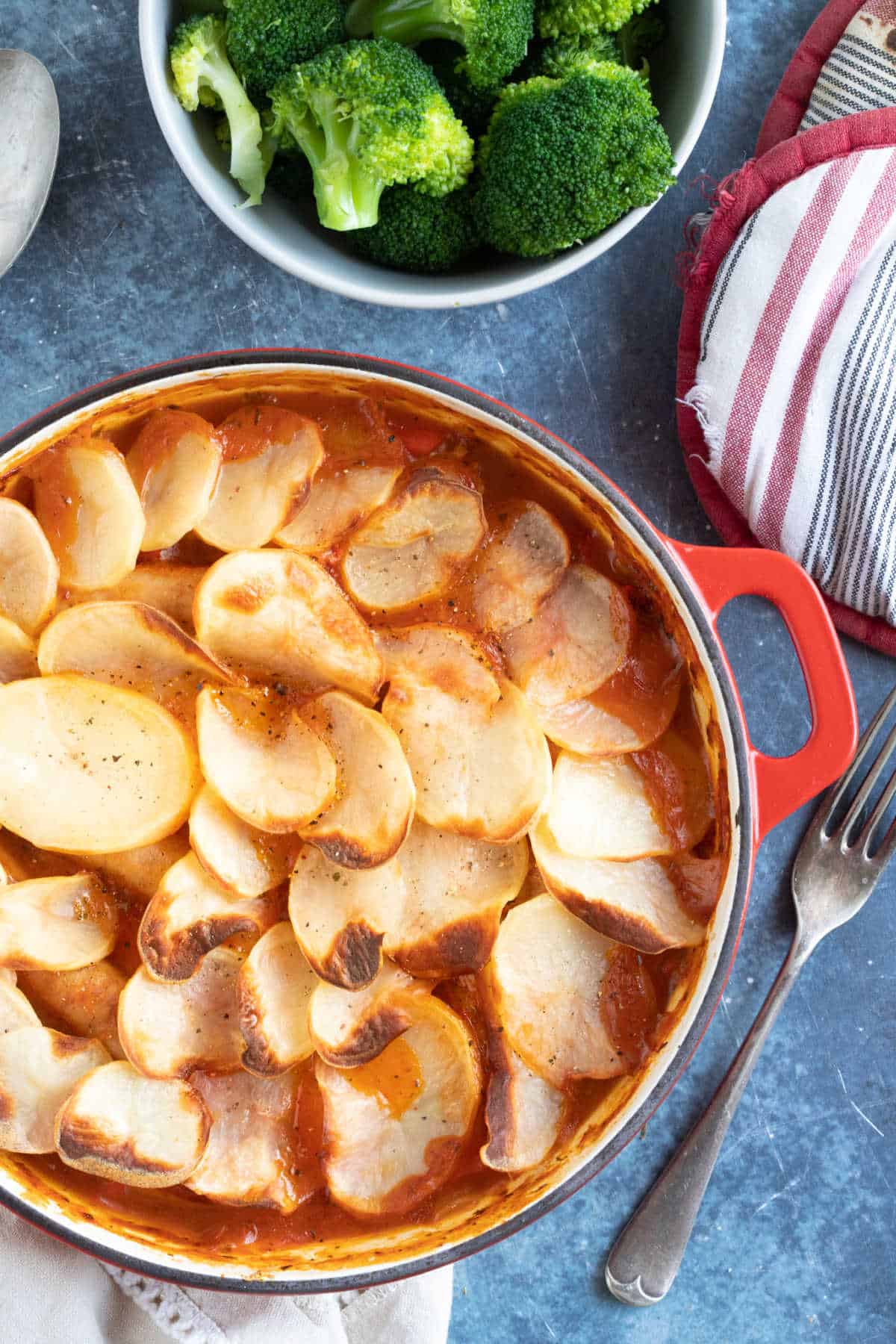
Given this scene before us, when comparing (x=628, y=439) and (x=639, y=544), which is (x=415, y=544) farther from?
(x=628, y=439)

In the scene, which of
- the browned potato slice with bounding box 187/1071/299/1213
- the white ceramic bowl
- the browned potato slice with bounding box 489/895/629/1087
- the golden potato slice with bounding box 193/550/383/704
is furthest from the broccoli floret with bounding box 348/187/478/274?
the browned potato slice with bounding box 187/1071/299/1213

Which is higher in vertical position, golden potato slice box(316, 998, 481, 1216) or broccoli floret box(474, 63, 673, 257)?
broccoli floret box(474, 63, 673, 257)

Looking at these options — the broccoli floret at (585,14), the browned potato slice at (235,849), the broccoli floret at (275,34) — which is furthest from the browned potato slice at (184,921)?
the broccoli floret at (585,14)

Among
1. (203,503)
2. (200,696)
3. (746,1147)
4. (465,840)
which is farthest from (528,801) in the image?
(746,1147)

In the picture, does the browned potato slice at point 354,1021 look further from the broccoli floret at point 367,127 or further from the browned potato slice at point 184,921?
the broccoli floret at point 367,127

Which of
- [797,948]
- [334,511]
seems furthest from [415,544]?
[797,948]

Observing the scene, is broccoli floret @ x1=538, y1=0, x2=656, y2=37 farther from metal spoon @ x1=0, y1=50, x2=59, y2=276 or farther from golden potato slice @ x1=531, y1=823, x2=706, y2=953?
golden potato slice @ x1=531, y1=823, x2=706, y2=953

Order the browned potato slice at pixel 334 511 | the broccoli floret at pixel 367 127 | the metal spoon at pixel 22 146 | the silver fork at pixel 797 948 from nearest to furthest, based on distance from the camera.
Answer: the broccoli floret at pixel 367 127 → the browned potato slice at pixel 334 511 → the metal spoon at pixel 22 146 → the silver fork at pixel 797 948
